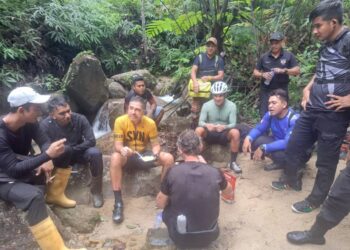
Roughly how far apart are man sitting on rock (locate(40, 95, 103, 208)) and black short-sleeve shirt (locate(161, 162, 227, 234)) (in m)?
1.63

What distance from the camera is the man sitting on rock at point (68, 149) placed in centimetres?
431

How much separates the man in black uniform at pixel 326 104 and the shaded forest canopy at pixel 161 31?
3038mm

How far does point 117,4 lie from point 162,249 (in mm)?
10453

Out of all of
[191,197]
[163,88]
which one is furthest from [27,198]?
[163,88]

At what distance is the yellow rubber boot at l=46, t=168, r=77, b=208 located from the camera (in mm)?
4273

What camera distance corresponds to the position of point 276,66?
18.4 ft

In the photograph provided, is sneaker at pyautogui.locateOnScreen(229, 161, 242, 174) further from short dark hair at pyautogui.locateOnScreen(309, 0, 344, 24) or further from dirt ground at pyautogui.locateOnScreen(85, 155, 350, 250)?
short dark hair at pyautogui.locateOnScreen(309, 0, 344, 24)

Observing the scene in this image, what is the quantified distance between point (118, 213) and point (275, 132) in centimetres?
245

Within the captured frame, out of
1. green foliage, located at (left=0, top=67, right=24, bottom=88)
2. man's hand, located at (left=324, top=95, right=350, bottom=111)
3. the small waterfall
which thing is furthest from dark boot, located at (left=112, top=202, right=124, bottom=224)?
green foliage, located at (left=0, top=67, right=24, bottom=88)

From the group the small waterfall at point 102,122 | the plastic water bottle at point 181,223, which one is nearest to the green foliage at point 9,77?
the small waterfall at point 102,122

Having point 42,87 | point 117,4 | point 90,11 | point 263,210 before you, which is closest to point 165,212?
point 263,210

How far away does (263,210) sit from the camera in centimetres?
426

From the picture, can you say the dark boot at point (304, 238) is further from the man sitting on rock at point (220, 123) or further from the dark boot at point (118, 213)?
the dark boot at point (118, 213)

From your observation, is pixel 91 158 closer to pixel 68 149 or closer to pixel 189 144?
pixel 68 149
